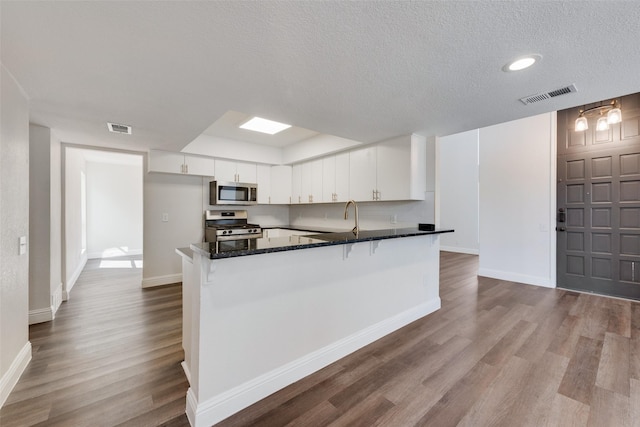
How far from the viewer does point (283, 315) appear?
191 cm

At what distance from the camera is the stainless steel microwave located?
4584mm

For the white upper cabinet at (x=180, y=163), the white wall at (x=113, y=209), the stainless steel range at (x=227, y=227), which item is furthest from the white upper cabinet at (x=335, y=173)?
the white wall at (x=113, y=209)

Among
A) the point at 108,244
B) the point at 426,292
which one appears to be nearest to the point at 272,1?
the point at 426,292

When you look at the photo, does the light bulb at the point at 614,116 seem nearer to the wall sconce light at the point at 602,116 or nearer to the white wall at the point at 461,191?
the wall sconce light at the point at 602,116

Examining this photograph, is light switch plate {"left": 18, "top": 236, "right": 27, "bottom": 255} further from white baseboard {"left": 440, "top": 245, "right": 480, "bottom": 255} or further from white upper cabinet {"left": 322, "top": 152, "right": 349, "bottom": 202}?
white baseboard {"left": 440, "top": 245, "right": 480, "bottom": 255}

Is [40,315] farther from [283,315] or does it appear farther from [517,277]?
[517,277]

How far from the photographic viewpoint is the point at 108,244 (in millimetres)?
7117

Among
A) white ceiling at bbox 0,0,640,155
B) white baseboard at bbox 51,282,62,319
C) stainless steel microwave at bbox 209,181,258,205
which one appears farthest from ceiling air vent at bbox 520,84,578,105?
white baseboard at bbox 51,282,62,319

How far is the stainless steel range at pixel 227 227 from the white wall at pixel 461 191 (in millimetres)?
5921

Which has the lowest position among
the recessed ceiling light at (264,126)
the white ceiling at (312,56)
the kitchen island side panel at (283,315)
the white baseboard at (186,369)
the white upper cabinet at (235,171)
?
the white baseboard at (186,369)

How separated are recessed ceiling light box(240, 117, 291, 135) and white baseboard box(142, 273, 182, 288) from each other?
2.80 m

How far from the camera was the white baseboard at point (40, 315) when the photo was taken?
2875 mm

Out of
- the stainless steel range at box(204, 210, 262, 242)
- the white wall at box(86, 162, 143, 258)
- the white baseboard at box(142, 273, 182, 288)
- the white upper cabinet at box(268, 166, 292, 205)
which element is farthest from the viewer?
the white wall at box(86, 162, 143, 258)

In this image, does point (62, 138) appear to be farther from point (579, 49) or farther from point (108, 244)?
point (579, 49)
